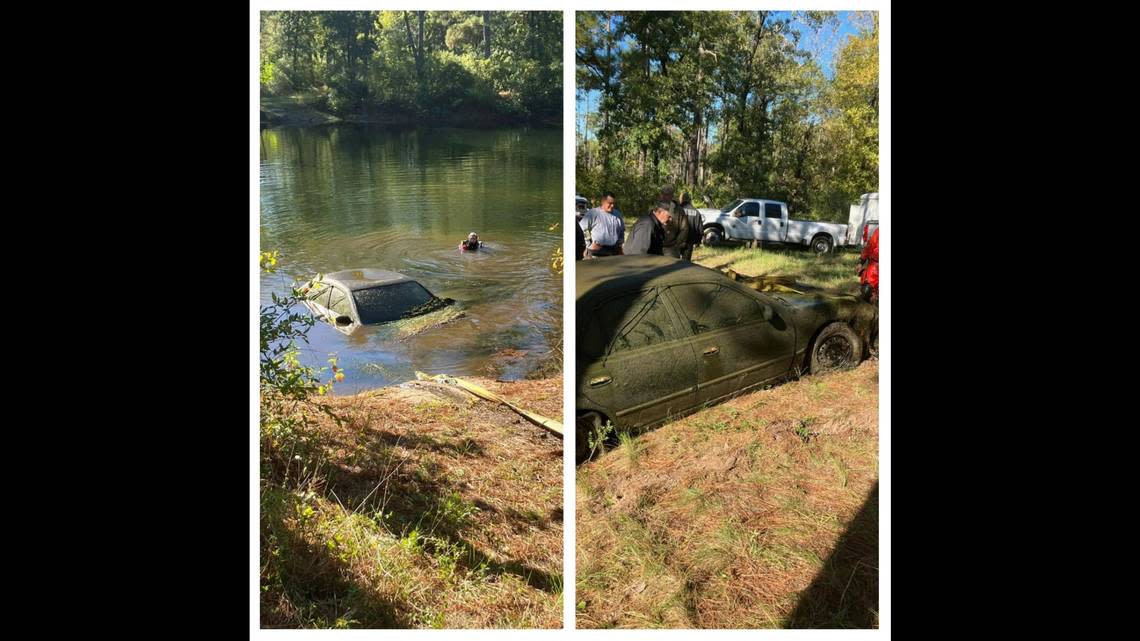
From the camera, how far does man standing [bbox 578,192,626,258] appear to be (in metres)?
2.74

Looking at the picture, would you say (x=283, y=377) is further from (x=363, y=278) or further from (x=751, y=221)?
(x=751, y=221)

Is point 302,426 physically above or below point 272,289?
below

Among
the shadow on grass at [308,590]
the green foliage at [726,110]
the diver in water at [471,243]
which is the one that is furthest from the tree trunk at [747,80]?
the shadow on grass at [308,590]

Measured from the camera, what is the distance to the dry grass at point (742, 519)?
8.37ft

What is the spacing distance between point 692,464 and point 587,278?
3.04ft

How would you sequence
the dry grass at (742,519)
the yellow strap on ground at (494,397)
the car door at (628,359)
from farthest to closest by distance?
the yellow strap on ground at (494,397) → the car door at (628,359) → the dry grass at (742,519)

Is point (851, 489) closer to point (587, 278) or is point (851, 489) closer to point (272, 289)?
point (587, 278)

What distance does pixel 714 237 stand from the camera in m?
2.86

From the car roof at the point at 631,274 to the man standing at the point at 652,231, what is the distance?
0.13 ft

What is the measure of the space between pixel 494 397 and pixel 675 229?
1.11 metres

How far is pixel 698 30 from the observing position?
8.95 ft

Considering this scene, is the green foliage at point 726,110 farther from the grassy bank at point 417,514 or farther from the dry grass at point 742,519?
the grassy bank at point 417,514

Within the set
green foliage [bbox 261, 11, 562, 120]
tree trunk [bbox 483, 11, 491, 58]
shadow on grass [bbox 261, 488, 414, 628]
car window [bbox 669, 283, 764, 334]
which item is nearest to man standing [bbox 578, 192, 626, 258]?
car window [bbox 669, 283, 764, 334]
